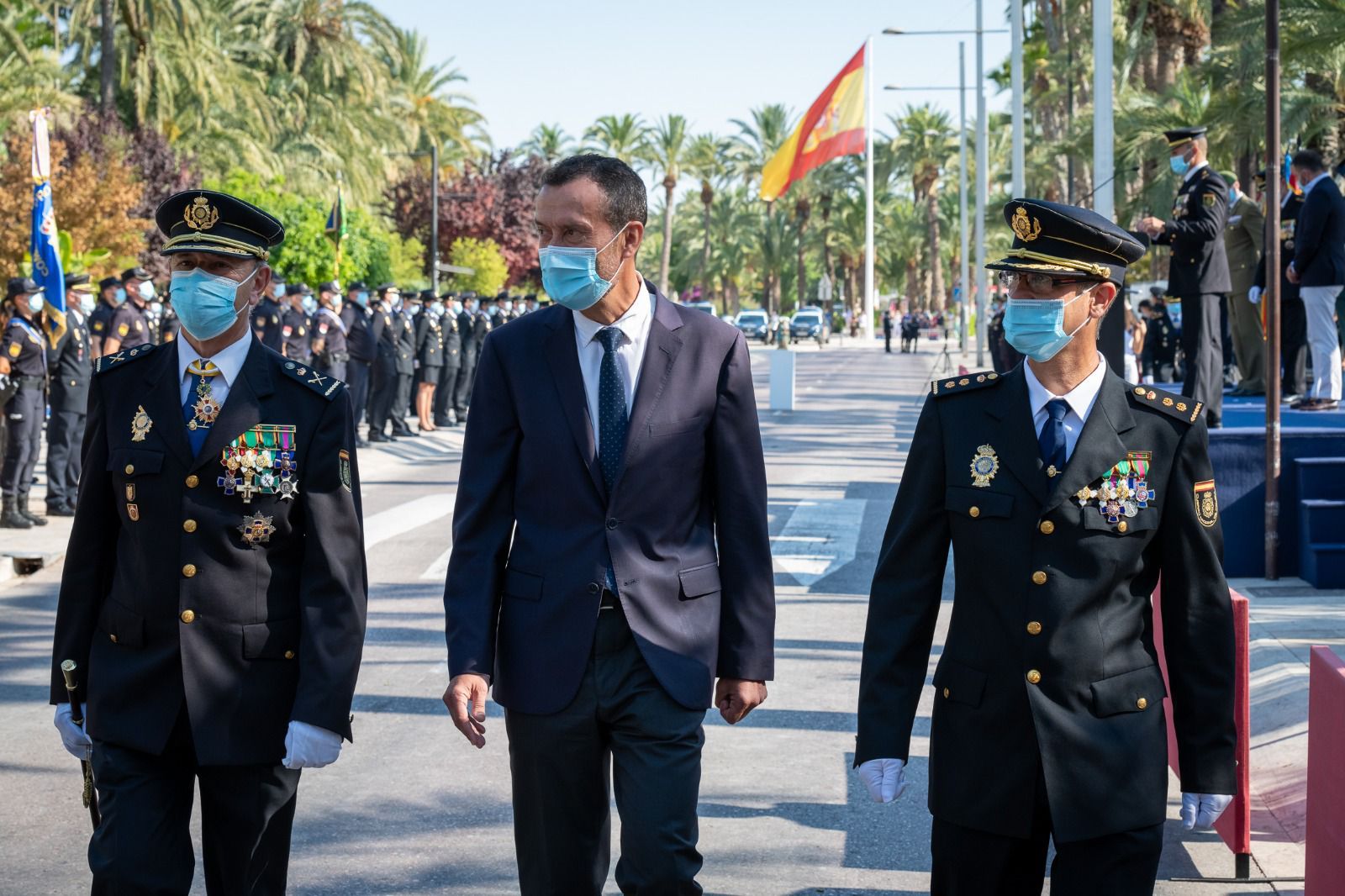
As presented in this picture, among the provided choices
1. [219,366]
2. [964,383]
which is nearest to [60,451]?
[219,366]

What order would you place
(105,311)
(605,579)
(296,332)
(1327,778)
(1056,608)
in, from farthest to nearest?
1. (296,332)
2. (105,311)
3. (1327,778)
4. (605,579)
5. (1056,608)

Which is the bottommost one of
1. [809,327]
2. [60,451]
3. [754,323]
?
[60,451]

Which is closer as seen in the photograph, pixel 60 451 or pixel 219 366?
pixel 219 366

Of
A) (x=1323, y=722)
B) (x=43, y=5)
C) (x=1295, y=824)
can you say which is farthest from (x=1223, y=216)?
(x=43, y=5)

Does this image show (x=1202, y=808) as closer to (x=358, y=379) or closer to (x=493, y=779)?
(x=493, y=779)

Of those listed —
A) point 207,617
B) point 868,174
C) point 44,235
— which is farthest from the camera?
point 868,174

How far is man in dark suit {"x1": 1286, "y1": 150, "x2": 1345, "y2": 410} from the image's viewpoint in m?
13.3

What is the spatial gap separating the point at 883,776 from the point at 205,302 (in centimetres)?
203

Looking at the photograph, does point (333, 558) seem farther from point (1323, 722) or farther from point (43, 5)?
point (43, 5)

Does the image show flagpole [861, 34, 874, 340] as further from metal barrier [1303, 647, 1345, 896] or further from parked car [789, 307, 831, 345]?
metal barrier [1303, 647, 1345, 896]

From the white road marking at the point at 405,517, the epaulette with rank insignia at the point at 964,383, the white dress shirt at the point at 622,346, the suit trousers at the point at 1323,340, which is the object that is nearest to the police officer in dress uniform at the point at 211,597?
the white dress shirt at the point at 622,346

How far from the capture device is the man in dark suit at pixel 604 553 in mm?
3734

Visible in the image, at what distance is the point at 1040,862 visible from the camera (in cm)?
349

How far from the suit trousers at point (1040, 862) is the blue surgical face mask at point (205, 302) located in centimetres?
214
